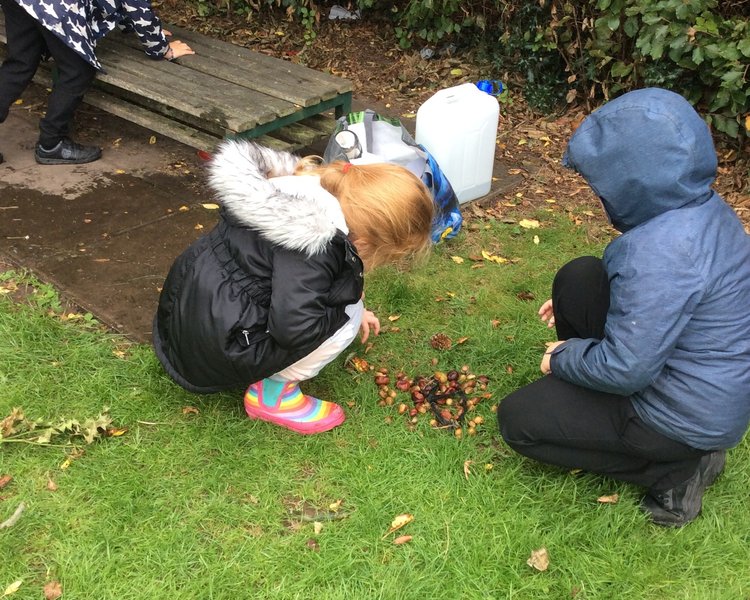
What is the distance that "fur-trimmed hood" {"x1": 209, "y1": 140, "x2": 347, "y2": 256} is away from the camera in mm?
2102

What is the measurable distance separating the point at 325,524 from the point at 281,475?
247 millimetres

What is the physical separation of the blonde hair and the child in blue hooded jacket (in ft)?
1.63

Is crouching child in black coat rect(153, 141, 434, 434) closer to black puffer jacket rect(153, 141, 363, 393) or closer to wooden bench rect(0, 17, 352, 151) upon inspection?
black puffer jacket rect(153, 141, 363, 393)

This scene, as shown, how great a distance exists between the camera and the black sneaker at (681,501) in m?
2.29

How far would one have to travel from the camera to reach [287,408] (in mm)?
2605

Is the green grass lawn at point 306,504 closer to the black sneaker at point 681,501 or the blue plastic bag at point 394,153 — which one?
the black sneaker at point 681,501

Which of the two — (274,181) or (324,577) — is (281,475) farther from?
(274,181)

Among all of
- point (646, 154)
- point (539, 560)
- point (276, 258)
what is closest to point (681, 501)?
point (539, 560)

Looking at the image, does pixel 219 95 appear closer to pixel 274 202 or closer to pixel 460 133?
pixel 460 133

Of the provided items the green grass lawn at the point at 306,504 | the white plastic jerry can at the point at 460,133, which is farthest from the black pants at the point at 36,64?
the white plastic jerry can at the point at 460,133

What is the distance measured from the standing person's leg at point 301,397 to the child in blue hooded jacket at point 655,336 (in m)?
0.61

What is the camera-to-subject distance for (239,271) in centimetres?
229

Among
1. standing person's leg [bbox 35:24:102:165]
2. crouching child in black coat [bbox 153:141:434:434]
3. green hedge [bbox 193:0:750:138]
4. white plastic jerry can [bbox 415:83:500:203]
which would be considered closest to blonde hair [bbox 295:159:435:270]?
crouching child in black coat [bbox 153:141:434:434]

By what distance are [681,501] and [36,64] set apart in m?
3.93
